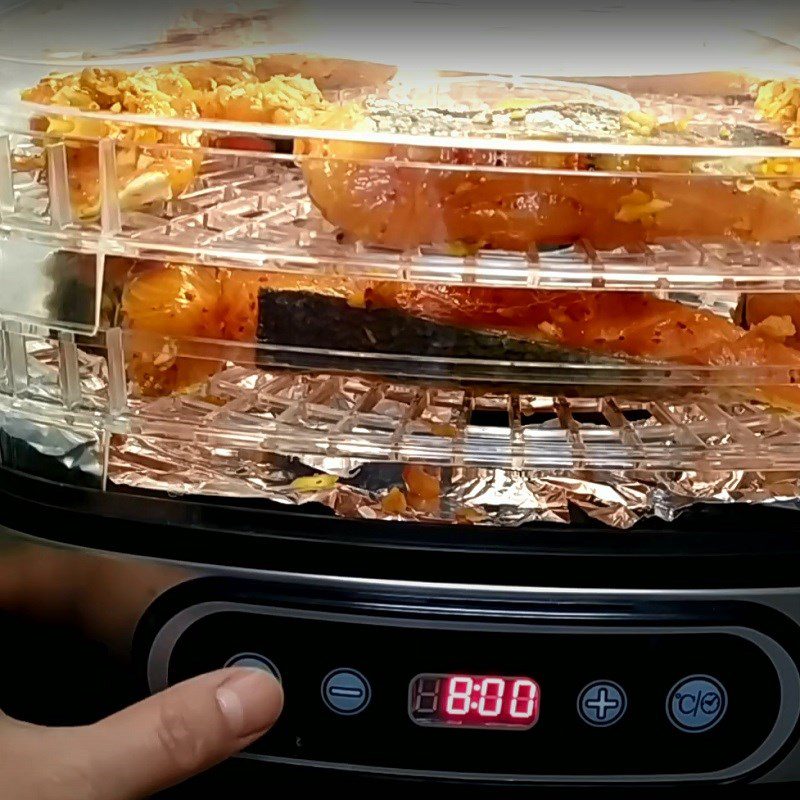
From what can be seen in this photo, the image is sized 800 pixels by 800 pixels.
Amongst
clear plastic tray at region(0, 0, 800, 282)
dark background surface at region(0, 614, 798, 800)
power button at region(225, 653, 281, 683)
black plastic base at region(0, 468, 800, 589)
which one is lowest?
dark background surface at region(0, 614, 798, 800)

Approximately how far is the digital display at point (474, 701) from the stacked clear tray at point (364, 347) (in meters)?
0.09

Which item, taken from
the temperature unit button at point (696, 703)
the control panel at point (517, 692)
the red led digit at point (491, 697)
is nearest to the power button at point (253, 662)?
the control panel at point (517, 692)

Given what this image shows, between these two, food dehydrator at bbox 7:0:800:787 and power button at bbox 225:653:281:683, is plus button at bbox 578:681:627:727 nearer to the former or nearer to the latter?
food dehydrator at bbox 7:0:800:787

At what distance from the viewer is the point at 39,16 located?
68cm

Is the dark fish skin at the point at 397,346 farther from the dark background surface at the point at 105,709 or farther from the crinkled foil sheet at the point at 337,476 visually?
the dark background surface at the point at 105,709

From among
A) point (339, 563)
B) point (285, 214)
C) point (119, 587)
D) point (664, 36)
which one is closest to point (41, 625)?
point (119, 587)

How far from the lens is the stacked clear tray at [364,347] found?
53 cm

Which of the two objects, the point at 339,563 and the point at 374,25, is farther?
the point at 374,25

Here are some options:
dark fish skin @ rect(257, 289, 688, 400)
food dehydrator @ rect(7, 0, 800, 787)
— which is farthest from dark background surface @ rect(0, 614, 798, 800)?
dark fish skin @ rect(257, 289, 688, 400)

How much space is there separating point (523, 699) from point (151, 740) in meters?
0.21

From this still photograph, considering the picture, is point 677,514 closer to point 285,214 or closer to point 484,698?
point 484,698

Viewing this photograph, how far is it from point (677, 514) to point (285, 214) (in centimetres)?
31

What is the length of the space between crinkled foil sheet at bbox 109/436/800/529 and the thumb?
4.5 inches

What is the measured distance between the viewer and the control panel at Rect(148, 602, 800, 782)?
1.72 feet
